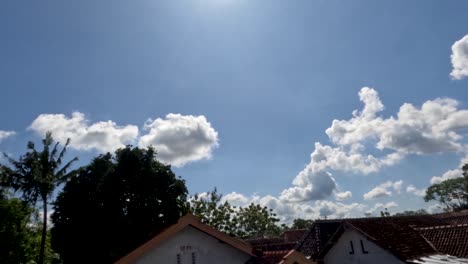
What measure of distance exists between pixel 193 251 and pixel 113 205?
54.0ft

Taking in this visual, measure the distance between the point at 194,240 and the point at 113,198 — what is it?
16420 mm

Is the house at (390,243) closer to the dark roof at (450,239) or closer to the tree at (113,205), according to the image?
the dark roof at (450,239)

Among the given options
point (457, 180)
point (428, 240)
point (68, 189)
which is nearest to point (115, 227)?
point (68, 189)

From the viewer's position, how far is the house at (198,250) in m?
14.5

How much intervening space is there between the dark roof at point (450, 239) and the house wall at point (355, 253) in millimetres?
5081

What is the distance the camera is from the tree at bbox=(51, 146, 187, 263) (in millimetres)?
27547

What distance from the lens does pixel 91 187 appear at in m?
29.8

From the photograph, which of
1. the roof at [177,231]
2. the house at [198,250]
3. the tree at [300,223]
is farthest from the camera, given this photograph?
the tree at [300,223]

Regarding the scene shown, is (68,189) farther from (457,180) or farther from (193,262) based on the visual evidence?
(457,180)

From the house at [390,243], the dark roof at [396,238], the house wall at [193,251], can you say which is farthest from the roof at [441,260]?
the house wall at [193,251]

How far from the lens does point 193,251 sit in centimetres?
1530

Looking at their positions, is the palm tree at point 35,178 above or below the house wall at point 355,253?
above

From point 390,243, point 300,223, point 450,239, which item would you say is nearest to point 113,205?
point 390,243

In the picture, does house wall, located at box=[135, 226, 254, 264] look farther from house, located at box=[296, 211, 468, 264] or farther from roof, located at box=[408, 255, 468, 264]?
roof, located at box=[408, 255, 468, 264]
